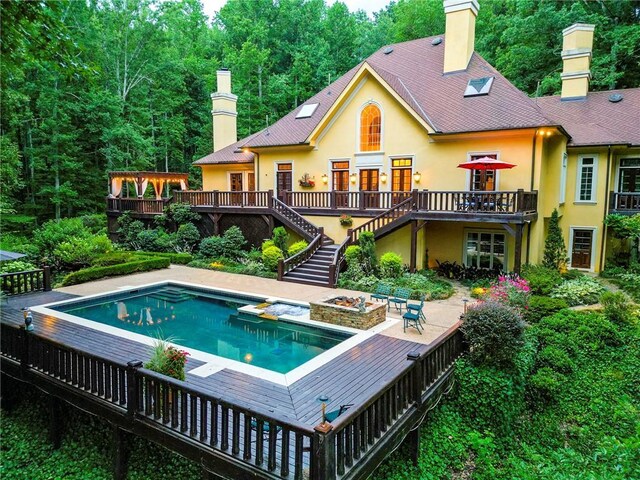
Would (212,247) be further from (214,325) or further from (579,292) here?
(579,292)

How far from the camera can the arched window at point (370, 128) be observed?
18.8m

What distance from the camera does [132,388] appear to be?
239 inches

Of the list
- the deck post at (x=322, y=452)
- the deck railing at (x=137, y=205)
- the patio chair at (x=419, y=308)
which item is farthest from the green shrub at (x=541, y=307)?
the deck railing at (x=137, y=205)

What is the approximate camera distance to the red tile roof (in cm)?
1707

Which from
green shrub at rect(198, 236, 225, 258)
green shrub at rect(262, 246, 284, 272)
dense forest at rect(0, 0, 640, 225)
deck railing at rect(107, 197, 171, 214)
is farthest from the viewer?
dense forest at rect(0, 0, 640, 225)

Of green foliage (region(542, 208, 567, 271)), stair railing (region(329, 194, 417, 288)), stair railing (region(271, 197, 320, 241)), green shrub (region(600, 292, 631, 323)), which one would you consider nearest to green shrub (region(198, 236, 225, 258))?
stair railing (region(271, 197, 320, 241))

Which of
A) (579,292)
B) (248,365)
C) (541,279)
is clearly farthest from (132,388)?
(579,292)

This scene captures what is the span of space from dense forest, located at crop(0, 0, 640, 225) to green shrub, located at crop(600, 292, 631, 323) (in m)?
18.2

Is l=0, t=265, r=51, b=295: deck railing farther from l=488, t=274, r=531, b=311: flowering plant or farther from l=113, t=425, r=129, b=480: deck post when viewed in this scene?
l=488, t=274, r=531, b=311: flowering plant

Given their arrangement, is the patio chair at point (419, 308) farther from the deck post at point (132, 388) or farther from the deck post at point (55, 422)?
the deck post at point (55, 422)

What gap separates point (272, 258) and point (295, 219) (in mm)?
2364

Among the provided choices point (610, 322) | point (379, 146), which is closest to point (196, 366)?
point (610, 322)

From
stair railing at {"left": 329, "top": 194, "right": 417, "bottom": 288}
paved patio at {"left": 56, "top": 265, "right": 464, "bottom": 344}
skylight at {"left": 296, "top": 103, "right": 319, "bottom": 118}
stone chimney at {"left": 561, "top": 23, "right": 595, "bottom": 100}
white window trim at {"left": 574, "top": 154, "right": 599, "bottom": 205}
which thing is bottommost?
paved patio at {"left": 56, "top": 265, "right": 464, "bottom": 344}

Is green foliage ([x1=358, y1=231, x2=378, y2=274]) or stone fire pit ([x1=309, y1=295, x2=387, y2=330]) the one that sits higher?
green foliage ([x1=358, y1=231, x2=378, y2=274])
